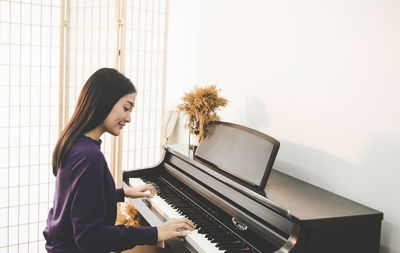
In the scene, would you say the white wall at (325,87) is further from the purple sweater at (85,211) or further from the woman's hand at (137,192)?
the purple sweater at (85,211)

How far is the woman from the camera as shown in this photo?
4.52 feet

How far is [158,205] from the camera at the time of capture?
2.03 meters

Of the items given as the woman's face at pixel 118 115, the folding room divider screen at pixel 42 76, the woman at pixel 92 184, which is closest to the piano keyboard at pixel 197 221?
the woman at pixel 92 184

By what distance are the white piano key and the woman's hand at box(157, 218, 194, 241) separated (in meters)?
0.07

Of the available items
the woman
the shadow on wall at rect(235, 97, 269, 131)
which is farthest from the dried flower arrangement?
the woman

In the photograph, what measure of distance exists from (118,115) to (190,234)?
64 cm

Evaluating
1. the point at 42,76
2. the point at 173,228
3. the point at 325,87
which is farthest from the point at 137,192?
the point at 42,76

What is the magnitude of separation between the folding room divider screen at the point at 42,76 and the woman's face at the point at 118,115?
1.69 metres

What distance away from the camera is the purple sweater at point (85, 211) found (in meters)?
1.37

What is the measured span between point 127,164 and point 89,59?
107cm

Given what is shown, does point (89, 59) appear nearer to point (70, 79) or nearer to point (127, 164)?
point (70, 79)

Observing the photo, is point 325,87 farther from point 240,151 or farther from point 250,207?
point 250,207

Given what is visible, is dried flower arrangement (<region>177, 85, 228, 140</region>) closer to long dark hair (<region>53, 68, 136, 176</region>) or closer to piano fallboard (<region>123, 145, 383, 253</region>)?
piano fallboard (<region>123, 145, 383, 253</region>)

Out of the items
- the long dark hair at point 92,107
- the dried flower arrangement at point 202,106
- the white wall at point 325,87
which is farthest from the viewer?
the dried flower arrangement at point 202,106
